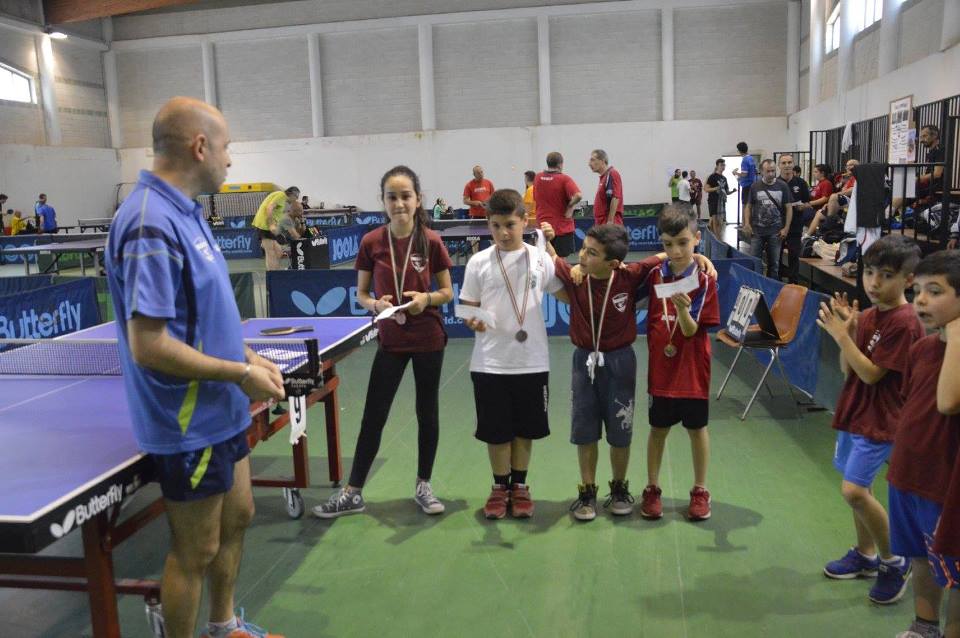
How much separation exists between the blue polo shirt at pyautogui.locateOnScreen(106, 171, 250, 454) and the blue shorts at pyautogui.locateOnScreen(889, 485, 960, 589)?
7.24 ft

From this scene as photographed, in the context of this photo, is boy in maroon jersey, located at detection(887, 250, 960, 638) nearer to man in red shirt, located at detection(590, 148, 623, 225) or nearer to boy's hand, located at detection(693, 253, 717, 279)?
boy's hand, located at detection(693, 253, 717, 279)

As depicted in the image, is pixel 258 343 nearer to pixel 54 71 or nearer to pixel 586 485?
pixel 586 485

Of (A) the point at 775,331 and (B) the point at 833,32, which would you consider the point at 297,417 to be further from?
(B) the point at 833,32

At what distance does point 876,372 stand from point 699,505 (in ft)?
4.50

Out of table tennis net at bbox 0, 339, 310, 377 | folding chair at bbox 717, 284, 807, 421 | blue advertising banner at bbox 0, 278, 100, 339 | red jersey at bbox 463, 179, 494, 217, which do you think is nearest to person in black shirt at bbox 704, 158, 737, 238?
red jersey at bbox 463, 179, 494, 217

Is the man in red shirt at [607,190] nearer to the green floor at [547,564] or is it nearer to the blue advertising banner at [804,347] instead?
the blue advertising banner at [804,347]

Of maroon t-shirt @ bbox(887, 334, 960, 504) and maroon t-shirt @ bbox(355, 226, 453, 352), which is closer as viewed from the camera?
maroon t-shirt @ bbox(887, 334, 960, 504)

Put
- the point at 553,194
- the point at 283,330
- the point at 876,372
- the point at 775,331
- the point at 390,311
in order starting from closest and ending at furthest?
the point at 876,372 → the point at 390,311 → the point at 283,330 → the point at 775,331 → the point at 553,194

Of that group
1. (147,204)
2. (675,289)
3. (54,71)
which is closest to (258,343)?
(147,204)

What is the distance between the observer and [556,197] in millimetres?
9586

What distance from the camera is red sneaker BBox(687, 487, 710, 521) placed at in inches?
159

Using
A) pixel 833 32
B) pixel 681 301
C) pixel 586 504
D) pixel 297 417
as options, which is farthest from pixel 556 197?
pixel 833 32

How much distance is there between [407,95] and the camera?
2462 centimetres

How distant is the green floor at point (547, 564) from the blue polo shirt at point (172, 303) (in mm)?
1237
